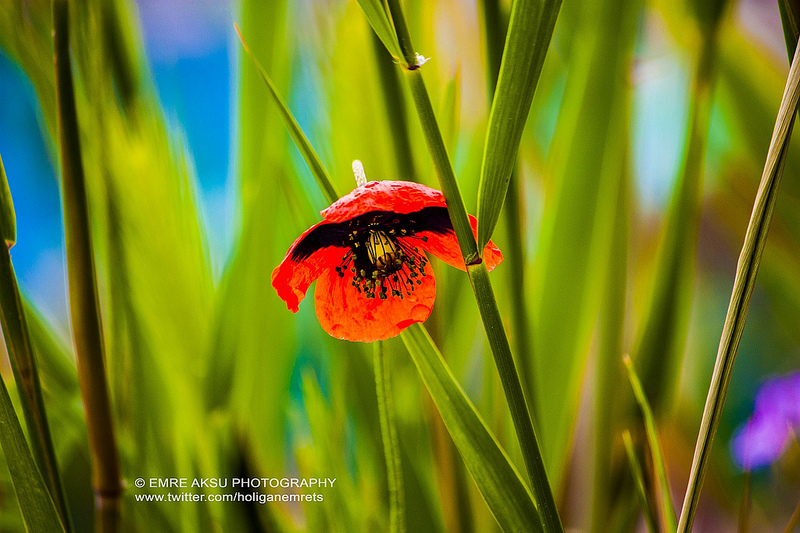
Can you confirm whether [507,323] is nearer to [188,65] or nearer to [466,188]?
[466,188]

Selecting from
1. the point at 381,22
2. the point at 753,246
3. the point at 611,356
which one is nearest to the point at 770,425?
the point at 611,356

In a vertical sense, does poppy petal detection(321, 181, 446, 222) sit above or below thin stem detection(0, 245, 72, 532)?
above

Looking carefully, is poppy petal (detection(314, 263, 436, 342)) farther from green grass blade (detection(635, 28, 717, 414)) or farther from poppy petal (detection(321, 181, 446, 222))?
green grass blade (detection(635, 28, 717, 414))

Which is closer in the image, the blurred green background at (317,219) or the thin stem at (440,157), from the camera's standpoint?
the thin stem at (440,157)

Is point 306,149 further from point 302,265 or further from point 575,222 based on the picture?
point 575,222

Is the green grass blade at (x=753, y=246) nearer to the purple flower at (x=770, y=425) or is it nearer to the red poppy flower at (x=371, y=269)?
the red poppy flower at (x=371, y=269)

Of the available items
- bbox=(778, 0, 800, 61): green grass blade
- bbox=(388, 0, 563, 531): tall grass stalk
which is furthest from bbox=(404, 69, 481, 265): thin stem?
bbox=(778, 0, 800, 61): green grass blade

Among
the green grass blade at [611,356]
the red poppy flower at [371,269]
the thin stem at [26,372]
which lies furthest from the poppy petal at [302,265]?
the green grass blade at [611,356]
